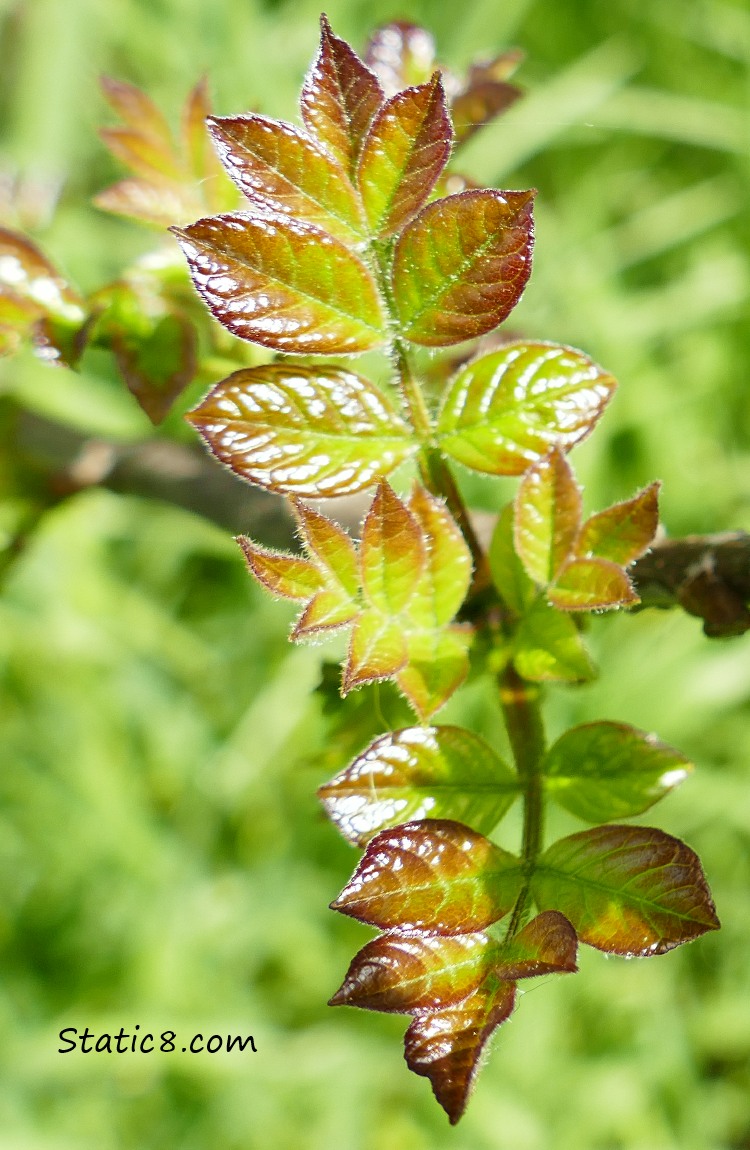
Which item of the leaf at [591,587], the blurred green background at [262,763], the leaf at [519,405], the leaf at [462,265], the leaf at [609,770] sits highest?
the leaf at [462,265]

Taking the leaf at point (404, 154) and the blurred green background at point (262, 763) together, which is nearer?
the leaf at point (404, 154)

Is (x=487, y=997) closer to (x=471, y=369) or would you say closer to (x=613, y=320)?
(x=471, y=369)

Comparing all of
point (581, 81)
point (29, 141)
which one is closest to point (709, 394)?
point (581, 81)

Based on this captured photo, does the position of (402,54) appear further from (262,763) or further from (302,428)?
(262,763)

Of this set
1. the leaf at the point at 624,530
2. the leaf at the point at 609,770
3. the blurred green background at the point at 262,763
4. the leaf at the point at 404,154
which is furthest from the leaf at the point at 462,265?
the blurred green background at the point at 262,763

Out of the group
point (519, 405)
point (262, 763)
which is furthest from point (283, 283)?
point (262, 763)

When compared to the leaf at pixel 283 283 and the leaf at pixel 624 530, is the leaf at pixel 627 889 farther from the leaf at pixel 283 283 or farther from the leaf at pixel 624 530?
the leaf at pixel 283 283
